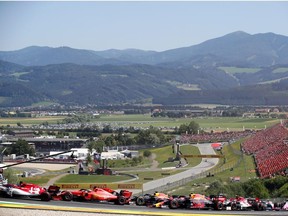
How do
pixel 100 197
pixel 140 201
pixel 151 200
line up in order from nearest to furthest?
1. pixel 100 197
2. pixel 151 200
3. pixel 140 201

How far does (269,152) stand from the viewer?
45.3 metres

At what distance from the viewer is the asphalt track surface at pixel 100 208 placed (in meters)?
18.1

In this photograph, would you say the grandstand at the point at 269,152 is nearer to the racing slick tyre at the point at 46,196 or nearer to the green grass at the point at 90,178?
the green grass at the point at 90,178

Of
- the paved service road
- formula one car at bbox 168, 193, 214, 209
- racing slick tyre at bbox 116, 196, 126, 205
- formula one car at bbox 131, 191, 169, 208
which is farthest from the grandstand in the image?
racing slick tyre at bbox 116, 196, 126, 205

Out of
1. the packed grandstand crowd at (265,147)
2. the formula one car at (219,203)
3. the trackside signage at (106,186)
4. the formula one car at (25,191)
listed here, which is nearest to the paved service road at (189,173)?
the trackside signage at (106,186)

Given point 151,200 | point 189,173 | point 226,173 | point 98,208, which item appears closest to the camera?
point 98,208

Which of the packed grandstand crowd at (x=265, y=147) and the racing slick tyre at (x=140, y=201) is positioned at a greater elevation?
the racing slick tyre at (x=140, y=201)

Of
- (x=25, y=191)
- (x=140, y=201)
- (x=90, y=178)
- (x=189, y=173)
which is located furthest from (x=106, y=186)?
(x=25, y=191)

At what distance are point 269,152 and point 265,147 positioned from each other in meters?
4.18

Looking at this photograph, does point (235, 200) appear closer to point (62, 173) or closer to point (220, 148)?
point (62, 173)

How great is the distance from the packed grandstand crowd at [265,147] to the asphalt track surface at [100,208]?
51.7 ft

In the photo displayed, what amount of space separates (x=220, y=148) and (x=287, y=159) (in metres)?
18.8

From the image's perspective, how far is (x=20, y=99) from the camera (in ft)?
562

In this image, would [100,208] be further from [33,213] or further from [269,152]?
[269,152]
